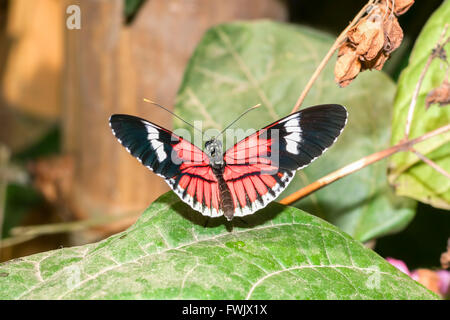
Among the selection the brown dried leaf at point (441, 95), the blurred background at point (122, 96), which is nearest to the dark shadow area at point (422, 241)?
the blurred background at point (122, 96)

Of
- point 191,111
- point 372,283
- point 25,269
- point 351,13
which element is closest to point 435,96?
point 372,283

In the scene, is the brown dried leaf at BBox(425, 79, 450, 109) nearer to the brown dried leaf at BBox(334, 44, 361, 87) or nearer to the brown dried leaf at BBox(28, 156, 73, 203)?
the brown dried leaf at BBox(334, 44, 361, 87)

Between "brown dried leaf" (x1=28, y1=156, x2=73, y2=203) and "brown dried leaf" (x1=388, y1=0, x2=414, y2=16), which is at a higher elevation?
"brown dried leaf" (x1=388, y1=0, x2=414, y2=16)

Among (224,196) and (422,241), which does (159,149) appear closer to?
(224,196)

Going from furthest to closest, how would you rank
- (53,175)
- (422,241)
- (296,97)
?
1. (53,175)
2. (422,241)
3. (296,97)

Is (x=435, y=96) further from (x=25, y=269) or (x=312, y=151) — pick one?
(x=25, y=269)

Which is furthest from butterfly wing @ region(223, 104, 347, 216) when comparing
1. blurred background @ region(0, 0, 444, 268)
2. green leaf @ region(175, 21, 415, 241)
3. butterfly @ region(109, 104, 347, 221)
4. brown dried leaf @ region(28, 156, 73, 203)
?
Answer: brown dried leaf @ region(28, 156, 73, 203)

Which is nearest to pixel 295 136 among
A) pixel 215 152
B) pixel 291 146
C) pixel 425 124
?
pixel 291 146
